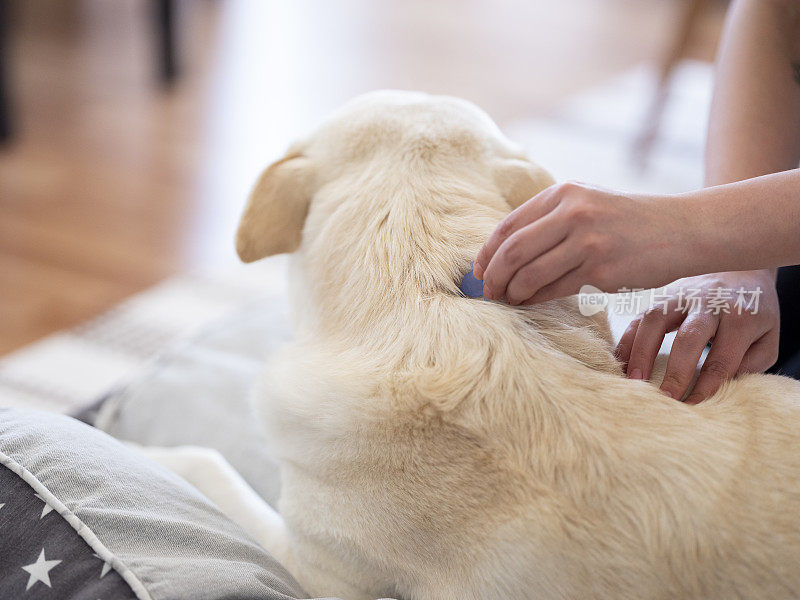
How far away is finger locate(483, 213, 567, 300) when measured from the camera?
0.68m

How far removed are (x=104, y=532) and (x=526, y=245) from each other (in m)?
0.52

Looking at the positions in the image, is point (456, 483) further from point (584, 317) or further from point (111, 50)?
point (111, 50)

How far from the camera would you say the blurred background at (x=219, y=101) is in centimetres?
218

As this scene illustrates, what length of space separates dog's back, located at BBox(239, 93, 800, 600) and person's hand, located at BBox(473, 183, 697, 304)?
0.26 feet

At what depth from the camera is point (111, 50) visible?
3588mm

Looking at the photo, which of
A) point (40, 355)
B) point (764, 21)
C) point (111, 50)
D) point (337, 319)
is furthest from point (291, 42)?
point (337, 319)

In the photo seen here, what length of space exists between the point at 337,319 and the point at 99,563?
13.7 inches

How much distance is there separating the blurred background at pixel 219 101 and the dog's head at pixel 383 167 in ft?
3.77

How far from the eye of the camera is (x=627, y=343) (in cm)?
84

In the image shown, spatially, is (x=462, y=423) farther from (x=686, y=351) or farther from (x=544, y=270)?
(x=686, y=351)

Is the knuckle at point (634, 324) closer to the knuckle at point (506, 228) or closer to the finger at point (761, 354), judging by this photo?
the finger at point (761, 354)

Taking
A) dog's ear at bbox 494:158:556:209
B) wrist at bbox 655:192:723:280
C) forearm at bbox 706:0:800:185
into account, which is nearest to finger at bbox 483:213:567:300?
wrist at bbox 655:192:723:280

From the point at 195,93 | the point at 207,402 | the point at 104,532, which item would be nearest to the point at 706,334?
the point at 104,532

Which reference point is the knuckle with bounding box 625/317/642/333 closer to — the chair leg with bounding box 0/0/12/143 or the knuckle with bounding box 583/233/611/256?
the knuckle with bounding box 583/233/611/256
